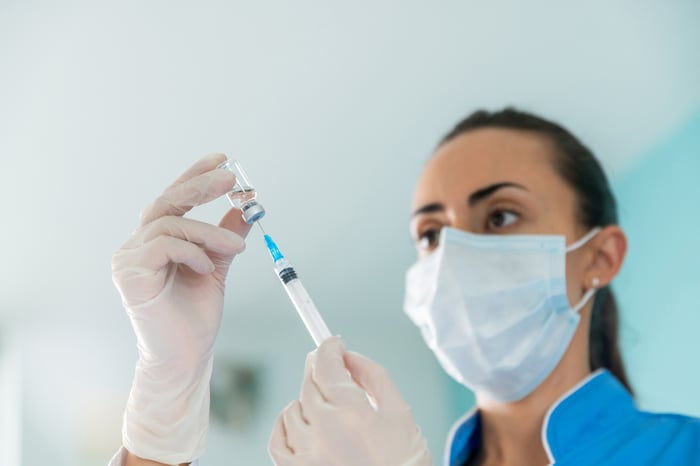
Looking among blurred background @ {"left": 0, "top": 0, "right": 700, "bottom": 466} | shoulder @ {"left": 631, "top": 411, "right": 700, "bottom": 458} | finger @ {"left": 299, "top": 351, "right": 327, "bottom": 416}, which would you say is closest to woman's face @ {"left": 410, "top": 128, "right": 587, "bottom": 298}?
shoulder @ {"left": 631, "top": 411, "right": 700, "bottom": 458}

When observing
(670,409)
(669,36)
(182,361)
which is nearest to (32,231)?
(182,361)

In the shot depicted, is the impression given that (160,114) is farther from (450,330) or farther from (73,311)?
(450,330)

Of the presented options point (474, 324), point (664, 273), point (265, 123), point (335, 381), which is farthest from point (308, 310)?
point (664, 273)

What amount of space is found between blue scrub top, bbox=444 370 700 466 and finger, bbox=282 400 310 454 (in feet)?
1.71

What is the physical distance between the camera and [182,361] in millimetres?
944

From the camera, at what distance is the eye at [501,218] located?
123 centimetres

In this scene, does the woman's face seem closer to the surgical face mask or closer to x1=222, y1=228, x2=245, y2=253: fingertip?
the surgical face mask

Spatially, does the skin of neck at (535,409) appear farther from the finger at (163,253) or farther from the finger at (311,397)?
the finger at (163,253)

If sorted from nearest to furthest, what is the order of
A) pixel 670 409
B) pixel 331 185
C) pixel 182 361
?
pixel 182 361, pixel 670 409, pixel 331 185

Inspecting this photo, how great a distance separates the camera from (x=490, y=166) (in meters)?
→ 1.28

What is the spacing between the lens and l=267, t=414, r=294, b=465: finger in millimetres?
753

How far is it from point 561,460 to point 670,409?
810mm

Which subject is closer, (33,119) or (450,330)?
(450,330)

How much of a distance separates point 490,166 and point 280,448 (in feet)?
2.46
